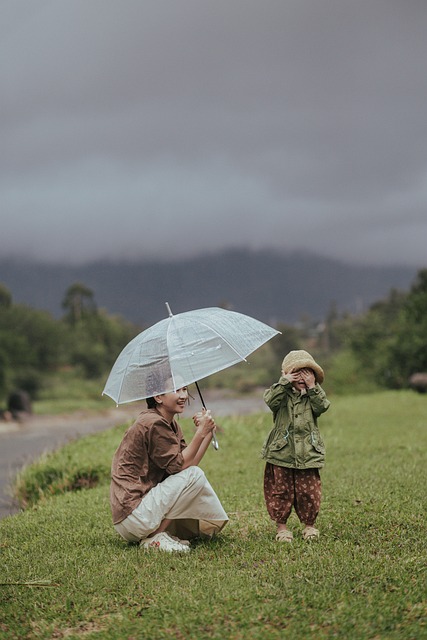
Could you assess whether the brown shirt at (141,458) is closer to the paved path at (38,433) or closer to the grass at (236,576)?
the grass at (236,576)

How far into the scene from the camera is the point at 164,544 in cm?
515

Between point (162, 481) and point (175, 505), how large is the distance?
0.74ft

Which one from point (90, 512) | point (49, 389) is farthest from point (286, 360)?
point (49, 389)

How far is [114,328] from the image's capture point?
58.1 meters

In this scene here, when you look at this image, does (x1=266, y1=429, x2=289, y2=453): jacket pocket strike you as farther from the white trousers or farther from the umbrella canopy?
the umbrella canopy

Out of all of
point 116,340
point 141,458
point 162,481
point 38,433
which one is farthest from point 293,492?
point 116,340

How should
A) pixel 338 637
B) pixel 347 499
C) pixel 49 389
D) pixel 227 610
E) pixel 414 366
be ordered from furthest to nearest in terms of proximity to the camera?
1. pixel 49 389
2. pixel 414 366
3. pixel 347 499
4. pixel 227 610
5. pixel 338 637

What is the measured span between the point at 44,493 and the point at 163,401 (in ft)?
16.3

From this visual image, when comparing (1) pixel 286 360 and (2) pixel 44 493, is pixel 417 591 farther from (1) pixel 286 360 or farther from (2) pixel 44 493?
(2) pixel 44 493

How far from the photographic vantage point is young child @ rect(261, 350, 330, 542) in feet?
16.9

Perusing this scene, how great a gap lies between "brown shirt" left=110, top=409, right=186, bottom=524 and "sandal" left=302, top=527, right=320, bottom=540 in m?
Result: 1.02

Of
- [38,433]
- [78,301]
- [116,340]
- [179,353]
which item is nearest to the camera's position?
[179,353]

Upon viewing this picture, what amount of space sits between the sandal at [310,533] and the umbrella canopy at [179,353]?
1.37 metres

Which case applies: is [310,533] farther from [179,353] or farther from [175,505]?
[179,353]
